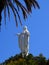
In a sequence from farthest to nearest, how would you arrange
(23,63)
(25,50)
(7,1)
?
(25,50) < (23,63) < (7,1)

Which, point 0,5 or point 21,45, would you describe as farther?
point 21,45

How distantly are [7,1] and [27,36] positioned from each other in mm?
31736

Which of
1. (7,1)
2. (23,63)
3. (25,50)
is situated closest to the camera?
(7,1)

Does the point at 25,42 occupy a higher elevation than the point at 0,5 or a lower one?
higher

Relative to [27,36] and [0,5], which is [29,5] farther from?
[27,36]

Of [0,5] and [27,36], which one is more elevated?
[27,36]

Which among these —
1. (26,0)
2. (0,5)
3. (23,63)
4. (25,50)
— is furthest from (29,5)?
(25,50)

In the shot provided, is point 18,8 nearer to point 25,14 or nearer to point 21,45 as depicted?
point 25,14

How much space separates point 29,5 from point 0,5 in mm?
1177

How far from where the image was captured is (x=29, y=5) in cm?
1389

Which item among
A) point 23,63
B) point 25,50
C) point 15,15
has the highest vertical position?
point 25,50

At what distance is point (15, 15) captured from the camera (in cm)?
1365

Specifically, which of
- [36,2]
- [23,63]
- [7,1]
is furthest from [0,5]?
[23,63]

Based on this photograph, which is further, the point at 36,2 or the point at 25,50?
the point at 25,50
